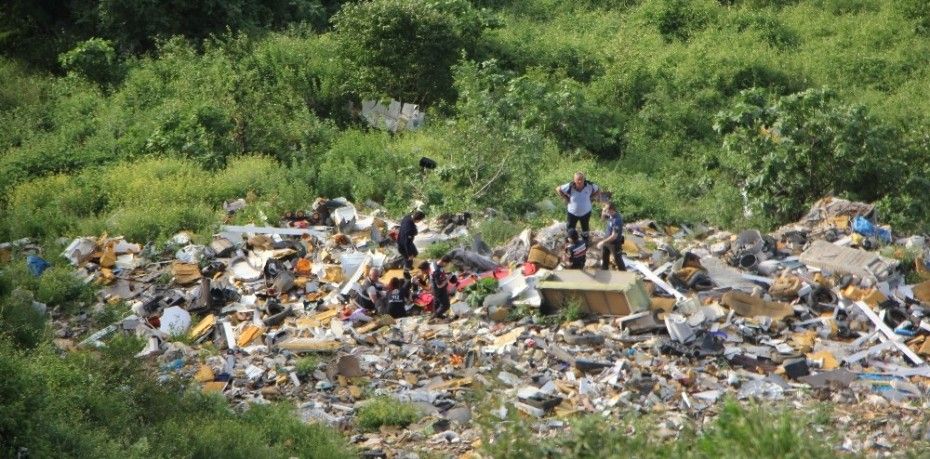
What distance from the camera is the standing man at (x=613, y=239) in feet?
41.6

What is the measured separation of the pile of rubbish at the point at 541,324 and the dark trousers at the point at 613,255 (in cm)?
36

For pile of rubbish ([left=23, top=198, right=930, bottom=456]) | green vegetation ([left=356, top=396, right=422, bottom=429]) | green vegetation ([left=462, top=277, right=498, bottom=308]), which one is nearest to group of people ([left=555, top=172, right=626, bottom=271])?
pile of rubbish ([left=23, top=198, right=930, bottom=456])

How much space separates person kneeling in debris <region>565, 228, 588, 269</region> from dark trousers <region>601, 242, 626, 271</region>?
9.2 inches

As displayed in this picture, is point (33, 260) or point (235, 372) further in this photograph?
point (33, 260)

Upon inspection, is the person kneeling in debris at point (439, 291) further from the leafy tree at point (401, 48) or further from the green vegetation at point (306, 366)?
the leafy tree at point (401, 48)

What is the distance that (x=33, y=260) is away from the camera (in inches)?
553

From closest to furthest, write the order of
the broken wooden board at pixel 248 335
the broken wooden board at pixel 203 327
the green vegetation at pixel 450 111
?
the broken wooden board at pixel 248 335 < the broken wooden board at pixel 203 327 < the green vegetation at pixel 450 111

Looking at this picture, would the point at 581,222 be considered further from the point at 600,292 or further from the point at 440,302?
the point at 440,302

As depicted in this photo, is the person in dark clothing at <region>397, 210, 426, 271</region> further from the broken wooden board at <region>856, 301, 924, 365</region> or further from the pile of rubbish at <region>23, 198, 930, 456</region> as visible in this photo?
the broken wooden board at <region>856, 301, 924, 365</region>

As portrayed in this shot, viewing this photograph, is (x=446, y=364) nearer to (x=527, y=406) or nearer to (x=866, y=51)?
(x=527, y=406)

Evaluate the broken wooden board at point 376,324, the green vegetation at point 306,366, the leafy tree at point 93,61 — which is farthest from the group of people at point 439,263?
the leafy tree at point 93,61

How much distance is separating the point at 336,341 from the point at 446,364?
1254 millimetres

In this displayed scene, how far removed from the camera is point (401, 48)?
787 inches

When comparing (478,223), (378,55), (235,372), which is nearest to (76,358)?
(235,372)
